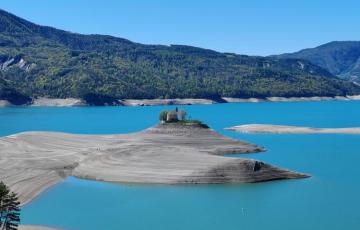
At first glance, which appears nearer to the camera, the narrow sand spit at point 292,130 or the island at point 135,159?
the island at point 135,159

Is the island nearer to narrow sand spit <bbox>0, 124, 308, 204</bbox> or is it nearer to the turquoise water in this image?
narrow sand spit <bbox>0, 124, 308, 204</bbox>

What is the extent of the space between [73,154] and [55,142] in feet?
42.1

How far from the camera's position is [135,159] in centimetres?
7831

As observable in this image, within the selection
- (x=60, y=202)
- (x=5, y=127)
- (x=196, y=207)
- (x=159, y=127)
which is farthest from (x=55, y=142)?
(x=5, y=127)

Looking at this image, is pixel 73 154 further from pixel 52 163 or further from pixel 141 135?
pixel 141 135

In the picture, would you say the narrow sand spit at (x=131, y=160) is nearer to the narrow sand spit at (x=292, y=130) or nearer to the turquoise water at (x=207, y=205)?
the turquoise water at (x=207, y=205)

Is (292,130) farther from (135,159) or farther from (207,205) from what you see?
(207,205)

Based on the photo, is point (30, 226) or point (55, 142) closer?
point (30, 226)

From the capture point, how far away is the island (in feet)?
228

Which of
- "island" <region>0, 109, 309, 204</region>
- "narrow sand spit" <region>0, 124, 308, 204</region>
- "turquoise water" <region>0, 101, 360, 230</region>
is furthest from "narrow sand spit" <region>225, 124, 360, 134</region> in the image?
"turquoise water" <region>0, 101, 360, 230</region>

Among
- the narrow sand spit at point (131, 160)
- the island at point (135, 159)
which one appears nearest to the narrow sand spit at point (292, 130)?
the island at point (135, 159)

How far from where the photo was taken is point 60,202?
61969mm

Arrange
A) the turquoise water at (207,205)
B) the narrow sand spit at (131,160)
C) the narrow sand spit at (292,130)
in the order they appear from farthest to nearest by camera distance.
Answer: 1. the narrow sand spit at (292,130)
2. the narrow sand spit at (131,160)
3. the turquoise water at (207,205)

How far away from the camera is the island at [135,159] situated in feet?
228
